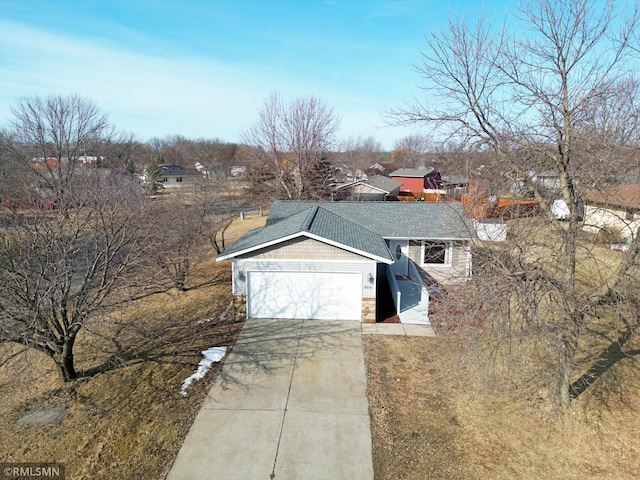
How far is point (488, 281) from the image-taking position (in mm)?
7559

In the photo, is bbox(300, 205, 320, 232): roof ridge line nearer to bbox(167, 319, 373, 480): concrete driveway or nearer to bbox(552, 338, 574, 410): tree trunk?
bbox(167, 319, 373, 480): concrete driveway

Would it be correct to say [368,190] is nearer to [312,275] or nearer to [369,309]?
[312,275]

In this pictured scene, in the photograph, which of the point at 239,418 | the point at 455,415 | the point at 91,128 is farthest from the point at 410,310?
the point at 91,128

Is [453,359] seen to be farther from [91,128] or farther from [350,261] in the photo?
[91,128]

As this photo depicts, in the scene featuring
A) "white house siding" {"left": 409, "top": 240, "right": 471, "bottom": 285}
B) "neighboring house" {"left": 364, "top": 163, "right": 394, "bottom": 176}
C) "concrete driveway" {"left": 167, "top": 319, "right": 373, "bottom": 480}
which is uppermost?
"neighboring house" {"left": 364, "top": 163, "right": 394, "bottom": 176}

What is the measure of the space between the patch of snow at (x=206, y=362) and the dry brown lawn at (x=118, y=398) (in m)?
0.14

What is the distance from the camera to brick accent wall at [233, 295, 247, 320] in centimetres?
1345

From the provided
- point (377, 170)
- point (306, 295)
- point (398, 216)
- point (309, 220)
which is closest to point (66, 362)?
point (306, 295)

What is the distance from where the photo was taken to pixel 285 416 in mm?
8477

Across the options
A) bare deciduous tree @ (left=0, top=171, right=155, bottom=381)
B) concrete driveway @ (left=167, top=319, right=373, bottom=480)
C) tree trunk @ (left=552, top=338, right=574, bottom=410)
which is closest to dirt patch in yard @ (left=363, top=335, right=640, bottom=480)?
tree trunk @ (left=552, top=338, right=574, bottom=410)

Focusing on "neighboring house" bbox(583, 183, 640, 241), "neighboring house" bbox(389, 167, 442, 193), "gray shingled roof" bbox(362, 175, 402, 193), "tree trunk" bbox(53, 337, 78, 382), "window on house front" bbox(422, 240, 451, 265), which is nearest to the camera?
"neighboring house" bbox(583, 183, 640, 241)

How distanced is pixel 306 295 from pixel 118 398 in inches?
244

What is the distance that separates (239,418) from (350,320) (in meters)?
5.75

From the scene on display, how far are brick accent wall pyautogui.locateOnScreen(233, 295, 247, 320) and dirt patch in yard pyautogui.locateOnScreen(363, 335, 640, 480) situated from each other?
5172 millimetres
